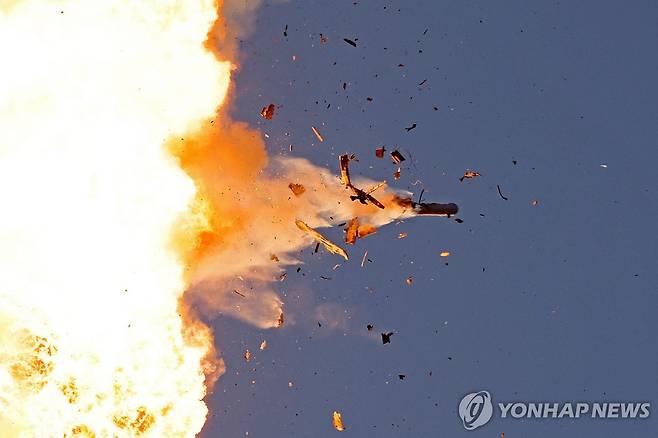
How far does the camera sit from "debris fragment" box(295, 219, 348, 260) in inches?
261

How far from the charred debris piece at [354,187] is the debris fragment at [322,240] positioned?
0.55 meters

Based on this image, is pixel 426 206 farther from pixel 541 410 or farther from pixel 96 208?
pixel 96 208

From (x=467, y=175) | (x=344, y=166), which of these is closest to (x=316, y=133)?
(x=344, y=166)

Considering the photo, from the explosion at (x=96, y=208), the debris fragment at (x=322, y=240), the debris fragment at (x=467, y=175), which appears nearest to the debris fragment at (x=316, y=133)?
the debris fragment at (x=322, y=240)

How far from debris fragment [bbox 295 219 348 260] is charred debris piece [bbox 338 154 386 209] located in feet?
1.81

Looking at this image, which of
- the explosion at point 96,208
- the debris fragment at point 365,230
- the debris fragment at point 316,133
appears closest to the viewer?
the explosion at point 96,208

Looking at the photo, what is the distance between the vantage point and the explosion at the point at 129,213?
625 cm

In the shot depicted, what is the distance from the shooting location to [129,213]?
643 centimetres

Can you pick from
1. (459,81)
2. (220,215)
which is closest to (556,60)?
(459,81)

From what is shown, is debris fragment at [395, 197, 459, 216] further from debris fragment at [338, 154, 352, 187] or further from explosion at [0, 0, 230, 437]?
explosion at [0, 0, 230, 437]

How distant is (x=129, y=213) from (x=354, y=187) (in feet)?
8.06

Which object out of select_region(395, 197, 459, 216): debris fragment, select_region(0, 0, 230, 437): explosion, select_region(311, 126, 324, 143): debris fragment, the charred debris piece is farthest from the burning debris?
select_region(0, 0, 230, 437): explosion

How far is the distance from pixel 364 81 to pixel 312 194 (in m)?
1.37

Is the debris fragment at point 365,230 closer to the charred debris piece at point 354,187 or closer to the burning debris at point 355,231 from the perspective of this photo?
the burning debris at point 355,231
